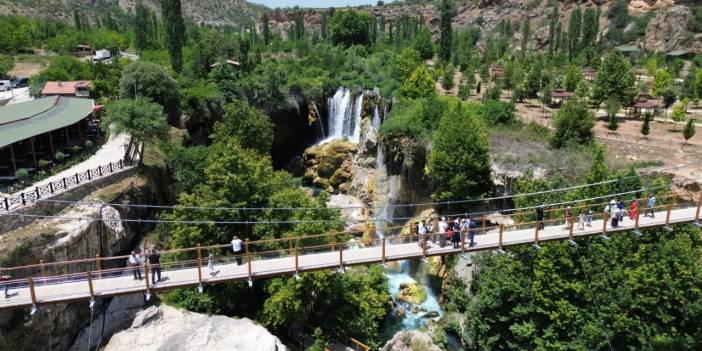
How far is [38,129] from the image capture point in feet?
95.9

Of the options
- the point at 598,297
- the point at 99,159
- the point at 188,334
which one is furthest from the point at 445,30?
the point at 188,334

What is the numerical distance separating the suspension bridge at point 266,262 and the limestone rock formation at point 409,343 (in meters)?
5.26

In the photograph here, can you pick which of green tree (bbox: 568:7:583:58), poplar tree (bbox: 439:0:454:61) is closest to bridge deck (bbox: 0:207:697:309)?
poplar tree (bbox: 439:0:454:61)

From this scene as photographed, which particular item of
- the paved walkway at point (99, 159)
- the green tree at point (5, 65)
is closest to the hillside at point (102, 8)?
the green tree at point (5, 65)

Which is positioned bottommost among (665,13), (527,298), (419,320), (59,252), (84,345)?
(419,320)

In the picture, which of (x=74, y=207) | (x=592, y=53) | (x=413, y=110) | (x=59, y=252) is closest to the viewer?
(x=59, y=252)

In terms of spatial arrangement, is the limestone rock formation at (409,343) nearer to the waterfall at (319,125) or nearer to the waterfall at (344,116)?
the waterfall at (344,116)

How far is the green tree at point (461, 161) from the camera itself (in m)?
30.4

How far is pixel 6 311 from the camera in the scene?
19844mm

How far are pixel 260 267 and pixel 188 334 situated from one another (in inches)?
164

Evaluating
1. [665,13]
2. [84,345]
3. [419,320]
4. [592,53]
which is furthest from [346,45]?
[84,345]

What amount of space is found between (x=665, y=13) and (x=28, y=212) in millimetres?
86221

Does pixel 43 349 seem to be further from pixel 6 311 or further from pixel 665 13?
pixel 665 13

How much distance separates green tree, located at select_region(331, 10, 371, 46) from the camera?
74500 mm
